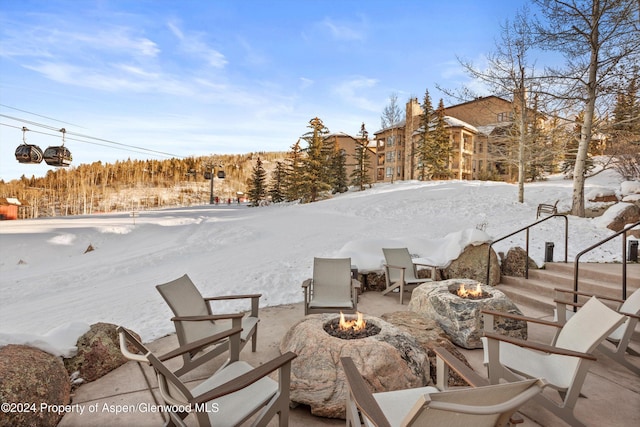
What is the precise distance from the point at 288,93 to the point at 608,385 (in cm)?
1816

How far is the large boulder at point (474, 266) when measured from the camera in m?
6.60

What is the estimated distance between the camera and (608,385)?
3.18 m

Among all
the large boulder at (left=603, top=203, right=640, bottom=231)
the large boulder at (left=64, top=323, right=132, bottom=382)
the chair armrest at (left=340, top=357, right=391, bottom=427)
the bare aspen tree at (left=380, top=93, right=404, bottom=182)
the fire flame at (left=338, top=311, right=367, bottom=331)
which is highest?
the bare aspen tree at (left=380, top=93, right=404, bottom=182)

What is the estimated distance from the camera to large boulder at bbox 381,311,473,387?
10.5 feet

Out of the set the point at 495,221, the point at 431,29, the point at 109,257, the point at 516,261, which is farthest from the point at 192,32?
the point at 495,221

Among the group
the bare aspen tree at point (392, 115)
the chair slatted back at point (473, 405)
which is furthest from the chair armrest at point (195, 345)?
the bare aspen tree at point (392, 115)

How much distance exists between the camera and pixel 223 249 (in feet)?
37.9

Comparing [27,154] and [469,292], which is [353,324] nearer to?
[469,292]

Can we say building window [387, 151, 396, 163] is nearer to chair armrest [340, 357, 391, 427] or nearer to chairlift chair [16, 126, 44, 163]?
chairlift chair [16, 126, 44, 163]

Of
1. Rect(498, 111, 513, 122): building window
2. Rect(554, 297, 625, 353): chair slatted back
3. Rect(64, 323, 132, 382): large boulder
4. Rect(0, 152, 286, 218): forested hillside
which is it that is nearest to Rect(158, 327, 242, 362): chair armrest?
Rect(64, 323, 132, 382): large boulder

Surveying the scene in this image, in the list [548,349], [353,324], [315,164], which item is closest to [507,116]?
[315,164]

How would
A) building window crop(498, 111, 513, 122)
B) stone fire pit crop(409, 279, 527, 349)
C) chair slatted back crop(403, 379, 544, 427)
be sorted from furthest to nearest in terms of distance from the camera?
1. building window crop(498, 111, 513, 122)
2. stone fire pit crop(409, 279, 527, 349)
3. chair slatted back crop(403, 379, 544, 427)

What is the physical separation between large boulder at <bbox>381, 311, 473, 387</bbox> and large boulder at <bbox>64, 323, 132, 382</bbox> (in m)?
3.22

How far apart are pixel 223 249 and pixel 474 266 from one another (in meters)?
8.47
